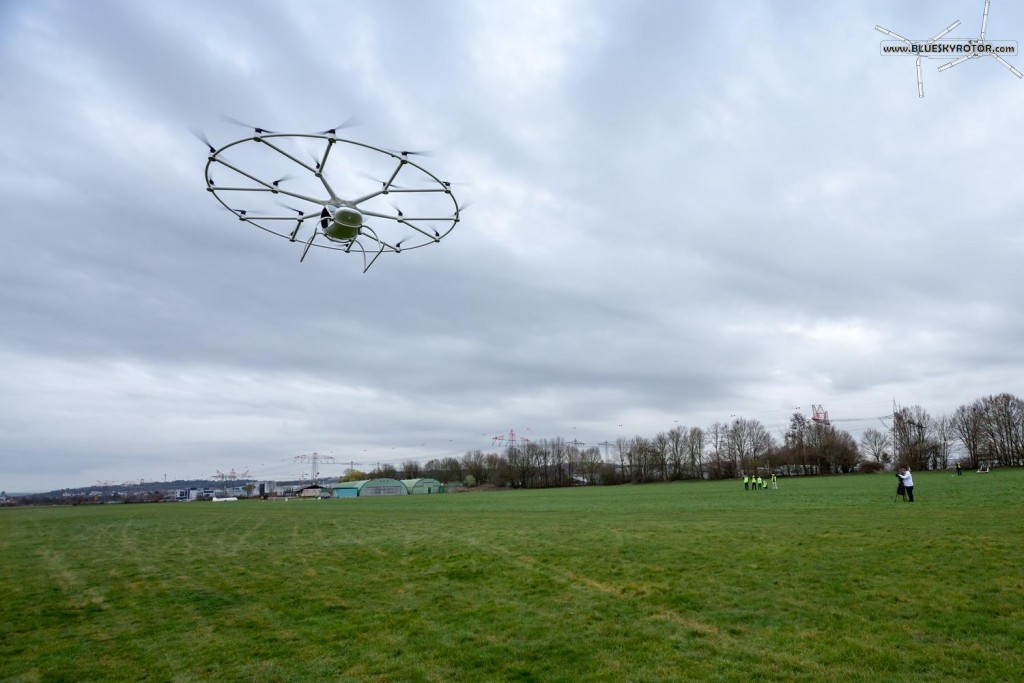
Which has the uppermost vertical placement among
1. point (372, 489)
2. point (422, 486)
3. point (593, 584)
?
point (593, 584)

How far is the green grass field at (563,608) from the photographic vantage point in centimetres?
861

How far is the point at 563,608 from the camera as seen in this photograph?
38.6ft

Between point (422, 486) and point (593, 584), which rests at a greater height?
point (593, 584)

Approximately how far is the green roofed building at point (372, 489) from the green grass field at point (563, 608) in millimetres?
114234

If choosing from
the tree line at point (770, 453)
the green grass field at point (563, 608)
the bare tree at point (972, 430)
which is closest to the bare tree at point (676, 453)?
the tree line at point (770, 453)

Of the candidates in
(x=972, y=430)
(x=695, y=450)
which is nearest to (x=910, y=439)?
(x=972, y=430)

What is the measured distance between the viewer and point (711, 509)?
30500 mm

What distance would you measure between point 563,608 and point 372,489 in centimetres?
12878

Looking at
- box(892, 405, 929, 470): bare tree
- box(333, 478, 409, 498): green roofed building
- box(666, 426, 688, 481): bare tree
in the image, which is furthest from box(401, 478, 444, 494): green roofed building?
box(892, 405, 929, 470): bare tree

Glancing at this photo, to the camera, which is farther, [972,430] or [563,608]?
[972,430]

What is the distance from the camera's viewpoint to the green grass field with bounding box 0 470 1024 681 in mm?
8609

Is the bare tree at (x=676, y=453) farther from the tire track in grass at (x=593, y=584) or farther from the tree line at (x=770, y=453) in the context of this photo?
the tire track in grass at (x=593, y=584)

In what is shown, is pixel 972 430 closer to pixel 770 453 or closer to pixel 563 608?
pixel 770 453

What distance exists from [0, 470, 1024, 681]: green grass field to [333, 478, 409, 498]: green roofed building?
114 m
